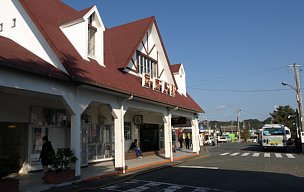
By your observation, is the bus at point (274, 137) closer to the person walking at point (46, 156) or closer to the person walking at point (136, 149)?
the person walking at point (136, 149)

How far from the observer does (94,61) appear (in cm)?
1391

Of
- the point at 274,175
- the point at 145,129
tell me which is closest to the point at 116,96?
the point at 274,175

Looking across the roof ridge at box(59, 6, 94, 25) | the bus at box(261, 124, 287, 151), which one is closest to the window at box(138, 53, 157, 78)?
the roof ridge at box(59, 6, 94, 25)

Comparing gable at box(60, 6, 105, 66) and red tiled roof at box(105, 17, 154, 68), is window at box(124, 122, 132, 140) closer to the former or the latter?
red tiled roof at box(105, 17, 154, 68)

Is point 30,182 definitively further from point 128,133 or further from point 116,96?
point 128,133

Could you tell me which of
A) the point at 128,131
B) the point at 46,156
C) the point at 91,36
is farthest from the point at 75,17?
the point at 128,131

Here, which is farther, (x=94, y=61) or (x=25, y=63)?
(x=94, y=61)

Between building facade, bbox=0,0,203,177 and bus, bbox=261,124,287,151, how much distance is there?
13.3 m

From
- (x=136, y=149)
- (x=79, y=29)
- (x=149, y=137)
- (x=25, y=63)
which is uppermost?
(x=79, y=29)

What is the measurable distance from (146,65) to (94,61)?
6391 millimetres

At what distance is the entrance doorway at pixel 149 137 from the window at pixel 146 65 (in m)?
4.57

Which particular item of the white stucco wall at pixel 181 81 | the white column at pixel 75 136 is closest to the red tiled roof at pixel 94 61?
the white column at pixel 75 136

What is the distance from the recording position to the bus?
27.5 meters

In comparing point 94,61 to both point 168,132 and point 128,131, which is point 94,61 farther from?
point 128,131
